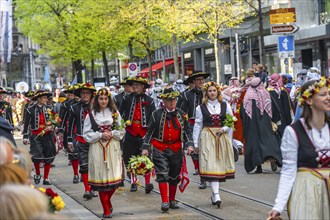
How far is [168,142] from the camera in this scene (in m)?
10.9

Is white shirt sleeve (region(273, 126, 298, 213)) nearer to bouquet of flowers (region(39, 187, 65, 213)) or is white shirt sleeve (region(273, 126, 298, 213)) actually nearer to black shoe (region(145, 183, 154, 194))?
bouquet of flowers (region(39, 187, 65, 213))

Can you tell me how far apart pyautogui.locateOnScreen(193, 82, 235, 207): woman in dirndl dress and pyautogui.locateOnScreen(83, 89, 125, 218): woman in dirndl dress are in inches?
52.6

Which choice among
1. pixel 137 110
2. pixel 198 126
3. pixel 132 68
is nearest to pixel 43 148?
pixel 137 110

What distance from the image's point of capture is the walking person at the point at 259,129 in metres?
14.5

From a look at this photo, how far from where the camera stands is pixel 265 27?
38.5 meters

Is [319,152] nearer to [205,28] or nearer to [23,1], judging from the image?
[205,28]

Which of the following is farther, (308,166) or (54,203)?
(308,166)

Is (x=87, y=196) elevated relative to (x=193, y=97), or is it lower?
lower

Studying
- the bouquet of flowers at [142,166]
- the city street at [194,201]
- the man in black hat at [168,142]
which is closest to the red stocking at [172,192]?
the man in black hat at [168,142]

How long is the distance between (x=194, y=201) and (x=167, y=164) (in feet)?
3.44

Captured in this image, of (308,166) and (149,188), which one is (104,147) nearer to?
(149,188)

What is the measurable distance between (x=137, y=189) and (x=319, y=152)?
7.58 metres

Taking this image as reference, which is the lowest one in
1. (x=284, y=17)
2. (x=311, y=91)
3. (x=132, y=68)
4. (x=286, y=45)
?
(x=311, y=91)

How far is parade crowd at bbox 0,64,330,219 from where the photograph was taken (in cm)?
582
